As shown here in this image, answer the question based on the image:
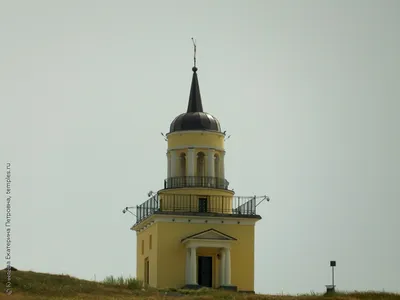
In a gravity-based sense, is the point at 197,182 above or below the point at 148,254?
above

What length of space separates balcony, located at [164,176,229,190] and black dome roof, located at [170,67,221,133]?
2935mm

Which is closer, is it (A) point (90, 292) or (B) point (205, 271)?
(A) point (90, 292)

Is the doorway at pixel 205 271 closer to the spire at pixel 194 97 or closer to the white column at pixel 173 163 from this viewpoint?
the white column at pixel 173 163

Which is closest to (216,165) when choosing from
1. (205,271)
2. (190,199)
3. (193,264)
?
(190,199)

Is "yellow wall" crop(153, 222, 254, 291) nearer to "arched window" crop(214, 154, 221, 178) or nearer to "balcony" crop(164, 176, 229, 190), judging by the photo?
"balcony" crop(164, 176, 229, 190)

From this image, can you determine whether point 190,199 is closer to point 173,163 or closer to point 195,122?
point 173,163

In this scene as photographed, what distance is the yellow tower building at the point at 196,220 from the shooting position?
293 ft

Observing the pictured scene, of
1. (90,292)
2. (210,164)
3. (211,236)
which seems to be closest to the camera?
(90,292)

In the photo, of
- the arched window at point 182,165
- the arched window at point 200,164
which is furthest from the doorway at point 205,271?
the arched window at point 182,165

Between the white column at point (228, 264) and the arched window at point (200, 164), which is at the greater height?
the arched window at point (200, 164)

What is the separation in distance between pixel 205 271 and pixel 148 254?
11.9 feet

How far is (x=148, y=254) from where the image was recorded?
91.6 m

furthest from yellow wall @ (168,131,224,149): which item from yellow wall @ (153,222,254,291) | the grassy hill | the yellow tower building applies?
the grassy hill

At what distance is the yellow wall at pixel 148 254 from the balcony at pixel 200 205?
113 cm
